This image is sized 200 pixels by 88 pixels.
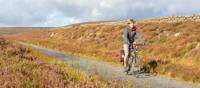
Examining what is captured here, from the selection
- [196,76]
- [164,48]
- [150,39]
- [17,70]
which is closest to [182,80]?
[196,76]

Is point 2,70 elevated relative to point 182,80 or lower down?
elevated

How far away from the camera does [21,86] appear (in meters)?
9.86

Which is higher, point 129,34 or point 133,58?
point 129,34

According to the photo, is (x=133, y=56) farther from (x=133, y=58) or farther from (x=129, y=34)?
(x=129, y=34)

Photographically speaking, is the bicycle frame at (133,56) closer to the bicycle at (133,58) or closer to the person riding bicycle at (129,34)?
the bicycle at (133,58)

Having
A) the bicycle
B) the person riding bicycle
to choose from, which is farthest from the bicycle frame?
the person riding bicycle

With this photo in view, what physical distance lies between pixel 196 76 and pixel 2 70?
7.90m

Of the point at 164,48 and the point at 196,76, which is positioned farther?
the point at 164,48

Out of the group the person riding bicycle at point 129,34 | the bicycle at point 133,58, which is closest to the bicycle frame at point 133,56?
the bicycle at point 133,58

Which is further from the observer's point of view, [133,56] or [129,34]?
[133,56]

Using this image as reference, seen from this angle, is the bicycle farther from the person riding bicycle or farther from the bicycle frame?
the person riding bicycle

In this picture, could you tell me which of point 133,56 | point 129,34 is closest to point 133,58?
point 133,56

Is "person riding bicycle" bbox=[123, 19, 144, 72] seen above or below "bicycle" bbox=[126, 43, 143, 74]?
above

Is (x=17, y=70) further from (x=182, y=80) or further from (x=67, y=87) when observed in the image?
(x=182, y=80)
